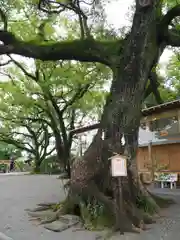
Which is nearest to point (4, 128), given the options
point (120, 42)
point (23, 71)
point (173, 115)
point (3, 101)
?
point (3, 101)

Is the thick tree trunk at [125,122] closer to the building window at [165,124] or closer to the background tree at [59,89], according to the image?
the building window at [165,124]

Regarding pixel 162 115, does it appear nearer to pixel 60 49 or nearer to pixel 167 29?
pixel 167 29

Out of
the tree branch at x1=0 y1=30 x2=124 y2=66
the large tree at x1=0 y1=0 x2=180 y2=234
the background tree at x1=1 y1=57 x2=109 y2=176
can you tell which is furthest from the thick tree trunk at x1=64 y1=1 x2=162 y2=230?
→ the background tree at x1=1 y1=57 x2=109 y2=176

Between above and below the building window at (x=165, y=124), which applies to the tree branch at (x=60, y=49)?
above

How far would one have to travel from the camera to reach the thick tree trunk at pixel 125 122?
7965 millimetres

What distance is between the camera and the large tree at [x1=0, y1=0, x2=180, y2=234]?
26.1ft

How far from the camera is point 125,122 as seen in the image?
27.4ft

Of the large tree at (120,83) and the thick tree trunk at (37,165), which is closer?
the large tree at (120,83)

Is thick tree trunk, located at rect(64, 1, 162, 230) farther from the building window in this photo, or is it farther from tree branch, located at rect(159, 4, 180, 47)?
the building window

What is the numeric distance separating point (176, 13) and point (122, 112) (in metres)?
3.22

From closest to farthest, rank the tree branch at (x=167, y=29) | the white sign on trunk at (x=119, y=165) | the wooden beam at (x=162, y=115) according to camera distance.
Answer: the white sign on trunk at (x=119, y=165), the tree branch at (x=167, y=29), the wooden beam at (x=162, y=115)

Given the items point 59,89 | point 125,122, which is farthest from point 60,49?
point 59,89

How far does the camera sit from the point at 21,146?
38188 mm

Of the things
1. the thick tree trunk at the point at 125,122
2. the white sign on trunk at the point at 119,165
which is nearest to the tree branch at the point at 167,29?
the thick tree trunk at the point at 125,122
